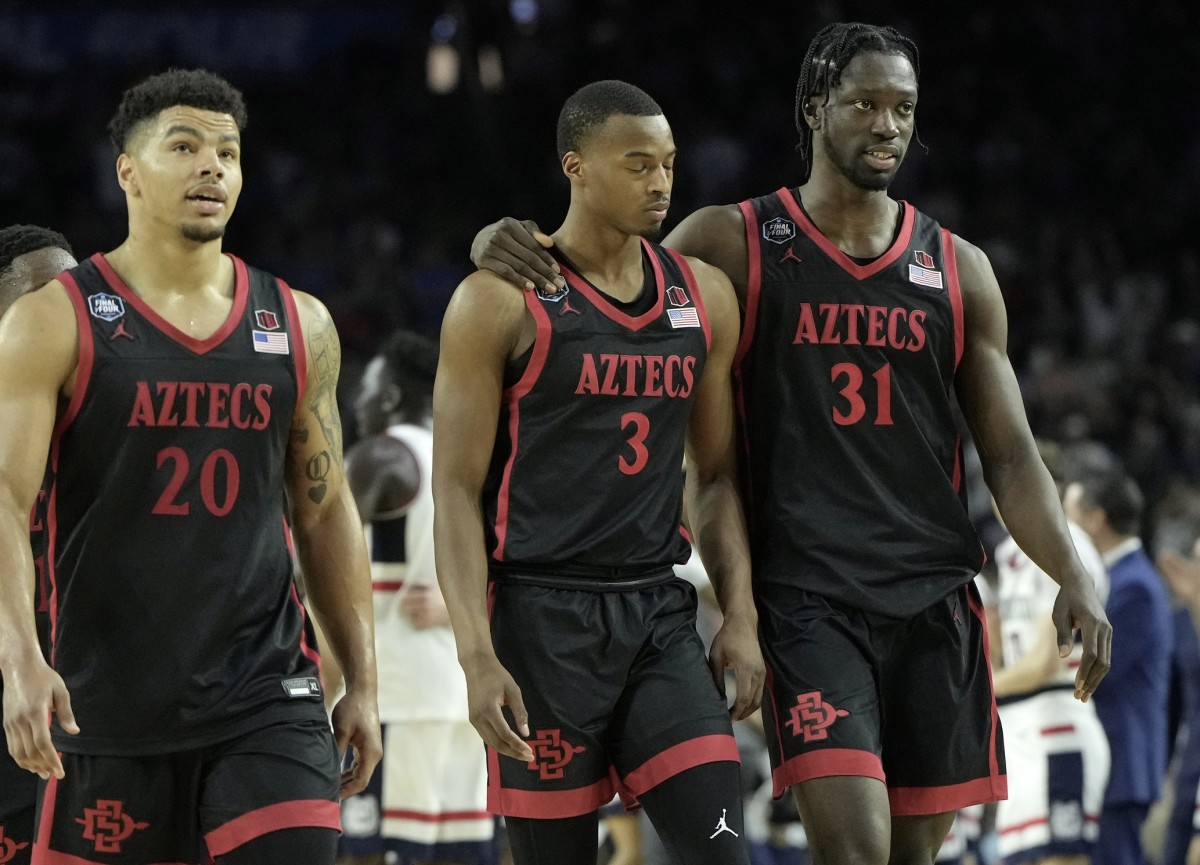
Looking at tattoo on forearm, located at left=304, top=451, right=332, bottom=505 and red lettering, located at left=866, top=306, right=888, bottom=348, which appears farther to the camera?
red lettering, located at left=866, top=306, right=888, bottom=348

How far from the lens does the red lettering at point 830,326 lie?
511 cm

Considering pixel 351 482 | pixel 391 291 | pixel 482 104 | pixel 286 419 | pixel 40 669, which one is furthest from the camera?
pixel 482 104

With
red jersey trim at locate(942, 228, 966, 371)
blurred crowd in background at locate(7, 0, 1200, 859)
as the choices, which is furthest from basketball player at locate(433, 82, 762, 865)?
blurred crowd in background at locate(7, 0, 1200, 859)

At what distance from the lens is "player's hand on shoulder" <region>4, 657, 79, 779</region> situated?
3990 millimetres

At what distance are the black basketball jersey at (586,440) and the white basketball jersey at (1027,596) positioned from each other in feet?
12.6

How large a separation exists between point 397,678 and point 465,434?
2913 mm

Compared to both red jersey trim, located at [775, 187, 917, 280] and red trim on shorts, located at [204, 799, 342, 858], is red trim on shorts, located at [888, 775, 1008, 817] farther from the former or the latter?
red trim on shorts, located at [204, 799, 342, 858]

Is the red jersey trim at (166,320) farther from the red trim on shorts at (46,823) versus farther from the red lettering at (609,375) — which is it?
the red trim on shorts at (46,823)

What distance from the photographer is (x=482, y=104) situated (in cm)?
1859

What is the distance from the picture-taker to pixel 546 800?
4762mm

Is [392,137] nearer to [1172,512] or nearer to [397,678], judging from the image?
[1172,512]

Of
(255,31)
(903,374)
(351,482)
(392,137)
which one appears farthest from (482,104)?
(903,374)

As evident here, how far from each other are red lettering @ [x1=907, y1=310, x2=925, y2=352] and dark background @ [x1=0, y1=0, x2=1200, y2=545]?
1080cm

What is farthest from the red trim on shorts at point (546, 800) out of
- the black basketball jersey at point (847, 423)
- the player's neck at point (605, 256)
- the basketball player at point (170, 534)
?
the player's neck at point (605, 256)
